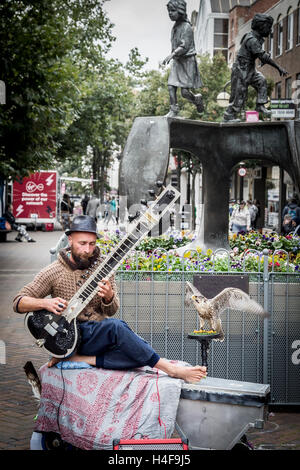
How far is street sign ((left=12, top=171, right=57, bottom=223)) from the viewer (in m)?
33.9

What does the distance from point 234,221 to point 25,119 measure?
906cm

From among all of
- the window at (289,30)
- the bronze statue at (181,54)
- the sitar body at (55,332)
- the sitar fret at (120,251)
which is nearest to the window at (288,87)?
the window at (289,30)

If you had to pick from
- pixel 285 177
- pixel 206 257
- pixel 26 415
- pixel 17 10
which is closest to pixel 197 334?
pixel 26 415

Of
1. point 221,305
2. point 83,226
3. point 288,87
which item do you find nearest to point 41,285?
point 83,226

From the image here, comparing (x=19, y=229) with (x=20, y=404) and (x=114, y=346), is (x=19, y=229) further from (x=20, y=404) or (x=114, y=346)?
(x=114, y=346)

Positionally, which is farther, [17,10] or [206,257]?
[17,10]

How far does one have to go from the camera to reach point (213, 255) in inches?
253

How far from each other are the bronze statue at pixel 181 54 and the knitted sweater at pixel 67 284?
6.12 metres

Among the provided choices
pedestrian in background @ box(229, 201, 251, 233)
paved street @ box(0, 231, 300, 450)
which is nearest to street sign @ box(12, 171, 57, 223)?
pedestrian in background @ box(229, 201, 251, 233)

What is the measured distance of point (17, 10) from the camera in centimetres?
1664

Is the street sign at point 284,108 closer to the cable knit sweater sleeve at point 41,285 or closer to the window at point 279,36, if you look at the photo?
the cable knit sweater sleeve at point 41,285

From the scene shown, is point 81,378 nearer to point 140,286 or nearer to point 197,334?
point 197,334

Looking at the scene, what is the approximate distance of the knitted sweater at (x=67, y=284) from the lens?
4793 mm

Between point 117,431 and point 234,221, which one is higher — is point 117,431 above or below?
below
